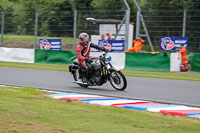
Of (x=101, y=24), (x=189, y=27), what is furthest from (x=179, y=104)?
(x=101, y=24)

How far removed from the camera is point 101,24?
81.2 ft

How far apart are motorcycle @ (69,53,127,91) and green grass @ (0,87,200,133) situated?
255 cm

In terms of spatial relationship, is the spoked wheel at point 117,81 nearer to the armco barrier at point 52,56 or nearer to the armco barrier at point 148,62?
the armco barrier at point 148,62

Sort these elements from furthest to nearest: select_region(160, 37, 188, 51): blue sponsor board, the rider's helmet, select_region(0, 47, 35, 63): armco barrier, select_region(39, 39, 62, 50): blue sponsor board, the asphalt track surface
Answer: select_region(39, 39, 62, 50): blue sponsor board < select_region(0, 47, 35, 63): armco barrier < select_region(160, 37, 188, 51): blue sponsor board < the rider's helmet < the asphalt track surface

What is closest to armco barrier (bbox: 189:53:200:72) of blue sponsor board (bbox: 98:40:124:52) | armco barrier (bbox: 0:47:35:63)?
blue sponsor board (bbox: 98:40:124:52)

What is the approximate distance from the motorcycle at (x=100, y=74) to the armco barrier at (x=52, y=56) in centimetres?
915

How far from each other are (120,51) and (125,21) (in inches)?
72.8

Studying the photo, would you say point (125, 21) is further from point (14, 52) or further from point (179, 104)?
point (179, 104)

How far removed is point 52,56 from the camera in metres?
20.9

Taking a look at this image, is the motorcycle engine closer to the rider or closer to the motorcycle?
the motorcycle

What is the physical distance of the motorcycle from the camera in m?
10.4

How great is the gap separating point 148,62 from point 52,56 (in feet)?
17.3

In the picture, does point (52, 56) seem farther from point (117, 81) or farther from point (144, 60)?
point (117, 81)

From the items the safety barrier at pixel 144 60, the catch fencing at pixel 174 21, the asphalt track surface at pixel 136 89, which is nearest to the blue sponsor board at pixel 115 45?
the safety barrier at pixel 144 60
